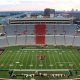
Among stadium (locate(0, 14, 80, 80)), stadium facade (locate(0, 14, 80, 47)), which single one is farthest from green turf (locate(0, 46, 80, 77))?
stadium facade (locate(0, 14, 80, 47))

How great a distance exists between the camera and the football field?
115ft

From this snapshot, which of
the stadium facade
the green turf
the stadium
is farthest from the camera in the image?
the stadium facade

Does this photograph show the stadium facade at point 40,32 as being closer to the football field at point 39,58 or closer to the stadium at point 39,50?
the stadium at point 39,50

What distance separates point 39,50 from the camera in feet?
155

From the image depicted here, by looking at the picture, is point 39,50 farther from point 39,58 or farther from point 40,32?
point 40,32

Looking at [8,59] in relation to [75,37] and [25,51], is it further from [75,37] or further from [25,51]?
[75,37]

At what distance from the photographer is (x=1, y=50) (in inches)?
1917

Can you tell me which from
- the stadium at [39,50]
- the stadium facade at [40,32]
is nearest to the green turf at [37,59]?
Answer: the stadium at [39,50]

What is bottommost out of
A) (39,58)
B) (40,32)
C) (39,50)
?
(39,50)

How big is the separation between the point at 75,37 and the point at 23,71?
24329 mm

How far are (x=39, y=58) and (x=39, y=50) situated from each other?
24.3 feet

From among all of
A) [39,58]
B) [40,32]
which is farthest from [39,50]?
[40,32]

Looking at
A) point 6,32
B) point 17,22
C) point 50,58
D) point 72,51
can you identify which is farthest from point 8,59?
point 17,22

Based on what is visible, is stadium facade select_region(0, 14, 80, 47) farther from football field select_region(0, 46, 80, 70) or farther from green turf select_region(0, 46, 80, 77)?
football field select_region(0, 46, 80, 70)
